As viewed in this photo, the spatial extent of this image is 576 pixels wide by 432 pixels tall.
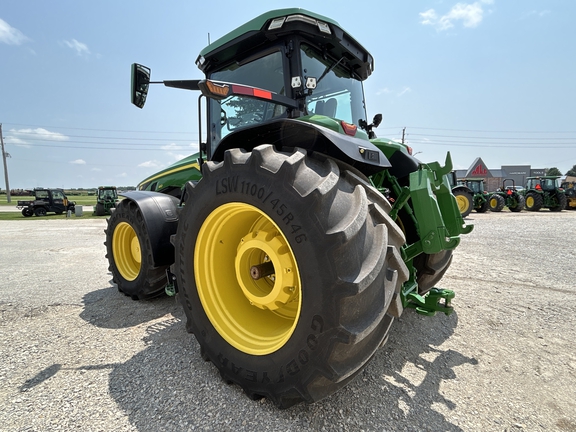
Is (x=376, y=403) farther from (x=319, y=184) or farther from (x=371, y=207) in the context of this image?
(x=319, y=184)

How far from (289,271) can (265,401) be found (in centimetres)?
68

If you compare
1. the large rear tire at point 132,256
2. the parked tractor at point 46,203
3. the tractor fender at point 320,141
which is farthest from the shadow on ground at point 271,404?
the parked tractor at point 46,203

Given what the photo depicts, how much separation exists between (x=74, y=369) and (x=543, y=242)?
26.9 feet

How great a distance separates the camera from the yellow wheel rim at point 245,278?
174 centimetres

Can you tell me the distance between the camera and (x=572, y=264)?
15.3 ft

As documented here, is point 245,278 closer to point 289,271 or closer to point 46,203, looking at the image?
point 289,271

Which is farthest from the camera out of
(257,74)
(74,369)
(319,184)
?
(257,74)

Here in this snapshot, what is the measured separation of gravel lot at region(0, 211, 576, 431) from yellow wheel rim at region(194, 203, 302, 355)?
34cm

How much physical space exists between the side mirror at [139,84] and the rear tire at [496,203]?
1917 cm

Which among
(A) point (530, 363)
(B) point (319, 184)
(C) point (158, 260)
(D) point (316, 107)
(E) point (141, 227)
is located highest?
(D) point (316, 107)

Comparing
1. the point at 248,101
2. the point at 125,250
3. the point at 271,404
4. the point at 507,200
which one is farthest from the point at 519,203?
the point at 271,404

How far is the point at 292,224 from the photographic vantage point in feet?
4.73

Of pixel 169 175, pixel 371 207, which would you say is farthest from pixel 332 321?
pixel 169 175

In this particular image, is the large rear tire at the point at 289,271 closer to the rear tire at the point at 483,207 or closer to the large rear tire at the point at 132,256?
the large rear tire at the point at 132,256
